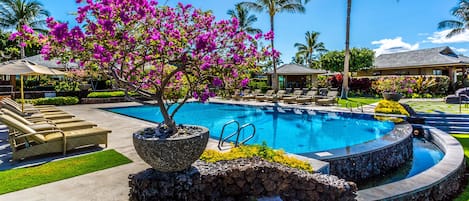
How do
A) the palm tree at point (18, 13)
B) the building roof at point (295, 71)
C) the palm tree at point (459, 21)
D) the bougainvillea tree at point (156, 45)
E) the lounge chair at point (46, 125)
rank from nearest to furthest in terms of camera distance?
the bougainvillea tree at point (156, 45) → the lounge chair at point (46, 125) → the palm tree at point (459, 21) → the palm tree at point (18, 13) → the building roof at point (295, 71)

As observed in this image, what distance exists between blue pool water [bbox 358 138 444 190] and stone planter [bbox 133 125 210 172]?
431 cm

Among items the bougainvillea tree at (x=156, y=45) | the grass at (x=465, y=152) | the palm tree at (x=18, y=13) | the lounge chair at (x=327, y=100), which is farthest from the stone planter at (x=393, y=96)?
the palm tree at (x=18, y=13)

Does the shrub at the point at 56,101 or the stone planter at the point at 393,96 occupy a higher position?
the stone planter at the point at 393,96

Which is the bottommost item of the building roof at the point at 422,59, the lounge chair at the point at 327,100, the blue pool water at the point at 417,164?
the blue pool water at the point at 417,164

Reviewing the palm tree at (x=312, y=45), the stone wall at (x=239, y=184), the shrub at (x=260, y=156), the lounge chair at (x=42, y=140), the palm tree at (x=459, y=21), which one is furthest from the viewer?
the palm tree at (x=312, y=45)

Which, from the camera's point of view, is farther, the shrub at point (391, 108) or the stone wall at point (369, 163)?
the shrub at point (391, 108)

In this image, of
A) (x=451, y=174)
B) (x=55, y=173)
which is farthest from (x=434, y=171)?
(x=55, y=173)

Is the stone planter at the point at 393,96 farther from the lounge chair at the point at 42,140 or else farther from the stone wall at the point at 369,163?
A: the lounge chair at the point at 42,140

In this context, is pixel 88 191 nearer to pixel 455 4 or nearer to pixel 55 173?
pixel 55 173

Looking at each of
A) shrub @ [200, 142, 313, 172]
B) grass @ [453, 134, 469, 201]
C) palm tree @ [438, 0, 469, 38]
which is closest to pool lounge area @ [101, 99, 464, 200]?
grass @ [453, 134, 469, 201]

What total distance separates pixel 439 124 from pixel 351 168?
27.3 ft

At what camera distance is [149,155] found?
141 inches

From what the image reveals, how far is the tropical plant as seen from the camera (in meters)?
31.9

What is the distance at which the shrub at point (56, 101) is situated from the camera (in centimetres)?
1717
